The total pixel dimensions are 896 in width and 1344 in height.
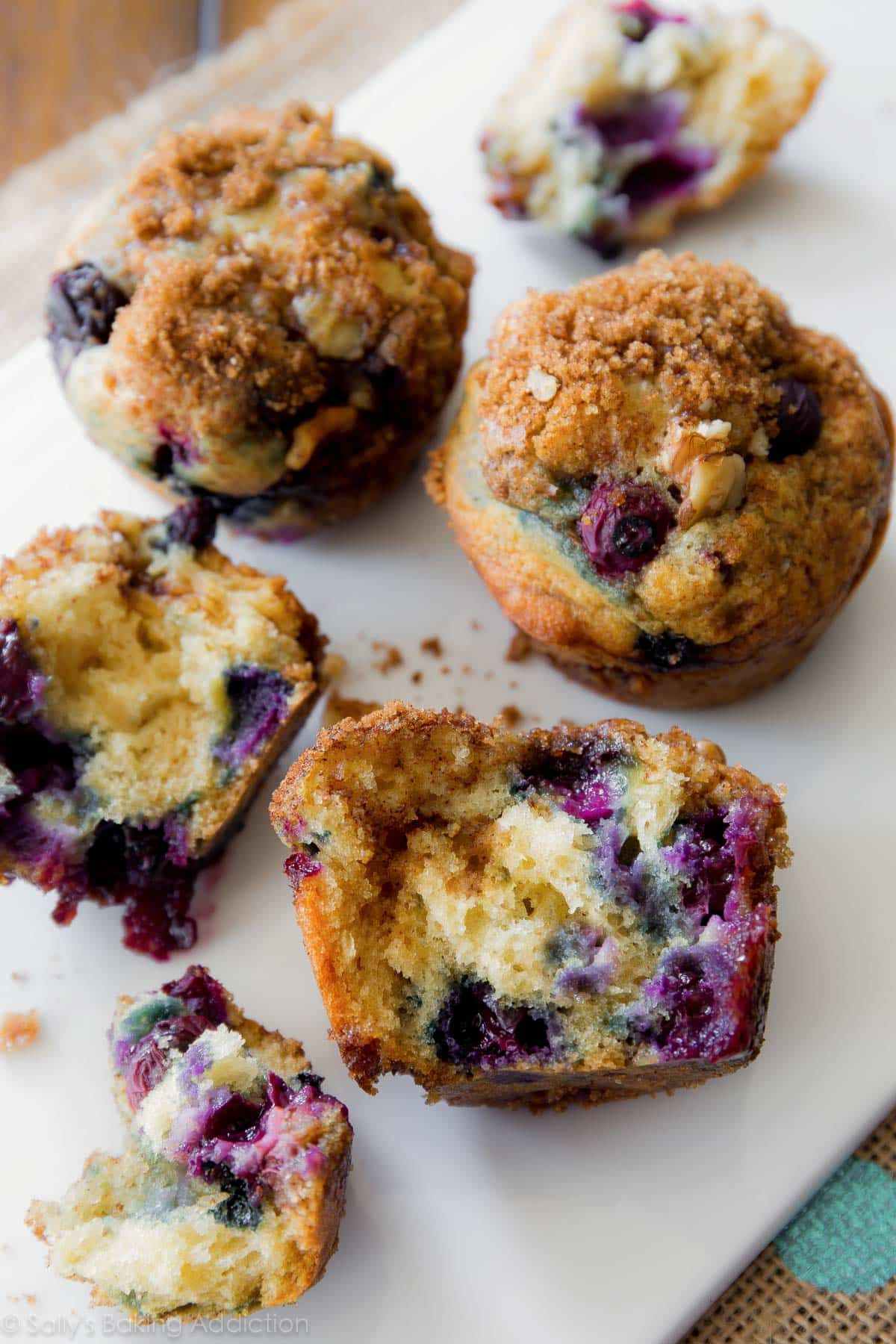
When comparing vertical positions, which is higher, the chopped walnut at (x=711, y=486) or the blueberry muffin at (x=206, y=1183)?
the chopped walnut at (x=711, y=486)

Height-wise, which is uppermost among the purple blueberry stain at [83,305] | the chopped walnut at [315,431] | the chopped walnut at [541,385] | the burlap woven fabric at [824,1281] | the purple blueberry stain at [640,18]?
the purple blueberry stain at [83,305]

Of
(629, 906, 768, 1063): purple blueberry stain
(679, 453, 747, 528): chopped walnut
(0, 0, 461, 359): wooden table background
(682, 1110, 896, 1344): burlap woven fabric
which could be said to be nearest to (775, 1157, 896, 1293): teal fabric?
(682, 1110, 896, 1344): burlap woven fabric

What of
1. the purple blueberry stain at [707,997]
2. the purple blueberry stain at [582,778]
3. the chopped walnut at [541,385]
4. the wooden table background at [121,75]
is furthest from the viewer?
the wooden table background at [121,75]

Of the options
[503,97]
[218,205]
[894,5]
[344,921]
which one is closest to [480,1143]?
[344,921]

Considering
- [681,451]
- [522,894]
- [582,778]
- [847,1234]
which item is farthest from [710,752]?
[847,1234]

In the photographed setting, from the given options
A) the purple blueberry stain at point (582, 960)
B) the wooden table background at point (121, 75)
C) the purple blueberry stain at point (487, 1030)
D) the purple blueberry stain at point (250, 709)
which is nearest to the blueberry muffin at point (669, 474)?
the purple blueberry stain at point (250, 709)

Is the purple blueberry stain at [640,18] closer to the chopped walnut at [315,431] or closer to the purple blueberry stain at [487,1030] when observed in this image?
the chopped walnut at [315,431]

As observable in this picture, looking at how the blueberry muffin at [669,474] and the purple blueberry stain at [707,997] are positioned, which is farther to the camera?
the blueberry muffin at [669,474]
